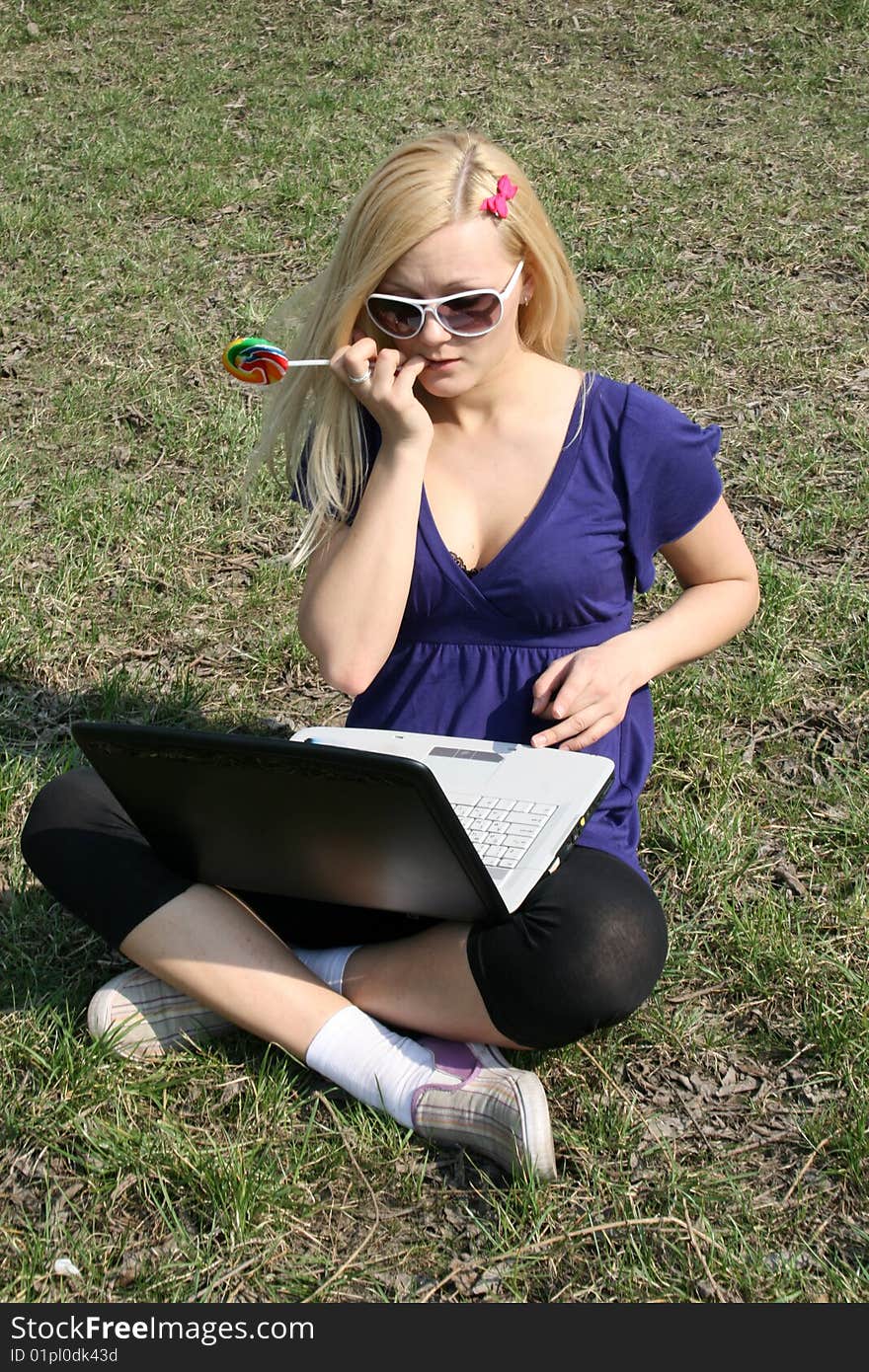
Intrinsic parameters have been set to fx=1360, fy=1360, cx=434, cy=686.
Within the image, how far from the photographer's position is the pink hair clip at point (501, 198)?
8.16ft

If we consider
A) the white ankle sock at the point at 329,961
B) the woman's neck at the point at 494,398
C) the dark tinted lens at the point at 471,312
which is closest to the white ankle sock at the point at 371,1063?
the white ankle sock at the point at 329,961

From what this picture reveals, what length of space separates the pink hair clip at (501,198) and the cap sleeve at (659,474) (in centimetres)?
43

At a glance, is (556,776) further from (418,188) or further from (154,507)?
(154,507)

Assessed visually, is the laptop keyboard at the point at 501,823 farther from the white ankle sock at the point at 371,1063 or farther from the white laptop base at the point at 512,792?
the white ankle sock at the point at 371,1063

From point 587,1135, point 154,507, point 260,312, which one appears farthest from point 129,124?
point 587,1135

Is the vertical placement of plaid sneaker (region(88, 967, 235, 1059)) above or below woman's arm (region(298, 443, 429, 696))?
below

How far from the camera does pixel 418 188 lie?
2.47 meters

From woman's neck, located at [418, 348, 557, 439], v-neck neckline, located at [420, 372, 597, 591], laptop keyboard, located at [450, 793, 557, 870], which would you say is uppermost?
woman's neck, located at [418, 348, 557, 439]

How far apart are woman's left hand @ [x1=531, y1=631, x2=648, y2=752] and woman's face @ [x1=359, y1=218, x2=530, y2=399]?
0.59 meters

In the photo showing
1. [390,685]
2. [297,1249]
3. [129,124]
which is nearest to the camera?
[297,1249]

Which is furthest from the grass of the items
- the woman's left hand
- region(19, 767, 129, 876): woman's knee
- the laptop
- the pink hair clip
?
the pink hair clip

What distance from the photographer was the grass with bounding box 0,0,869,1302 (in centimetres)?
230

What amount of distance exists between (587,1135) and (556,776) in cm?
65

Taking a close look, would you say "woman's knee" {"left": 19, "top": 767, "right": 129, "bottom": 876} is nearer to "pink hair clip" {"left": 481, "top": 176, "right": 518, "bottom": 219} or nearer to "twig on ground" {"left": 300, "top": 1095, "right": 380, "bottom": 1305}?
"twig on ground" {"left": 300, "top": 1095, "right": 380, "bottom": 1305}
